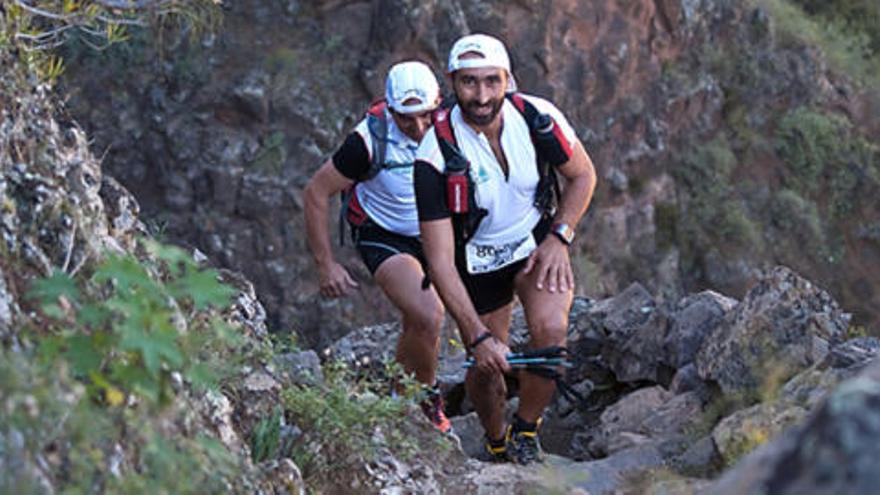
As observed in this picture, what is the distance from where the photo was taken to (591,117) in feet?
61.2

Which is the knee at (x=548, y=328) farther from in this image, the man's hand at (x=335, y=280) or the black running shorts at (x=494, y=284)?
the man's hand at (x=335, y=280)

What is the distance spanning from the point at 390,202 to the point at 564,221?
1019 millimetres

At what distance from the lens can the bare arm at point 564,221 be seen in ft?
22.3

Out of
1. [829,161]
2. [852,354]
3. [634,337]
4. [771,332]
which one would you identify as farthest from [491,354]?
[829,161]

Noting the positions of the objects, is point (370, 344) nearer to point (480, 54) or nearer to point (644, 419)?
point (644, 419)

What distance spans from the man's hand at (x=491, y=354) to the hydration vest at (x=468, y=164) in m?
0.61

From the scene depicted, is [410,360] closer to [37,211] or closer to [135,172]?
[37,211]

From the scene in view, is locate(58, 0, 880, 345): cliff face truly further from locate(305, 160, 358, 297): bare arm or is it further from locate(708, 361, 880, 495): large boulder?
locate(708, 361, 880, 495): large boulder

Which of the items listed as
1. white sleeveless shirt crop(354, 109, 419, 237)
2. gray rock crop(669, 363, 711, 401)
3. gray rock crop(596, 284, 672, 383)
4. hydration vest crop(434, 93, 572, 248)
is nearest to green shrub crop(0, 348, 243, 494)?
hydration vest crop(434, 93, 572, 248)

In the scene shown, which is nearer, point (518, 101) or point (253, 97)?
point (518, 101)

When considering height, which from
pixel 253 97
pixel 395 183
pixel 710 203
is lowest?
pixel 710 203

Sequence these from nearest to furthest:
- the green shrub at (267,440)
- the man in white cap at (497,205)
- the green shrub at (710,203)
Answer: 1. the green shrub at (267,440)
2. the man in white cap at (497,205)
3. the green shrub at (710,203)

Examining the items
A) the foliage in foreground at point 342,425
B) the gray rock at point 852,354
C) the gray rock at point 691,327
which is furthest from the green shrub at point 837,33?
the foliage in foreground at point 342,425

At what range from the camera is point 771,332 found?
25.8 ft
